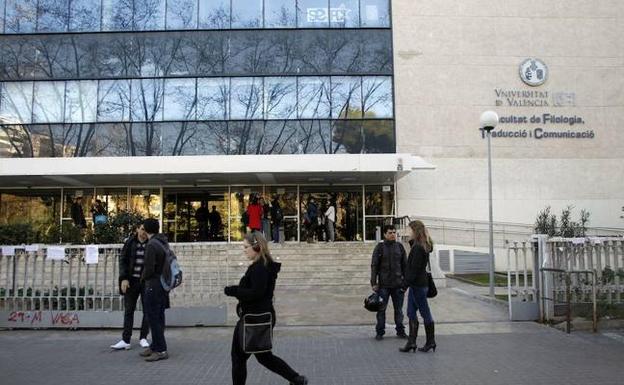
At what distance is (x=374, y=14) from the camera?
935 inches

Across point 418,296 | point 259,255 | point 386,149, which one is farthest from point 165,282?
point 386,149

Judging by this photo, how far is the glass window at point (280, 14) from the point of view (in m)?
23.3

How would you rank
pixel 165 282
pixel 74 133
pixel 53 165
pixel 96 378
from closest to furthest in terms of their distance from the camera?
pixel 96 378 < pixel 165 282 < pixel 53 165 < pixel 74 133

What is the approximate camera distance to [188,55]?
2305 cm

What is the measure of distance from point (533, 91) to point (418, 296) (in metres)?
18.8

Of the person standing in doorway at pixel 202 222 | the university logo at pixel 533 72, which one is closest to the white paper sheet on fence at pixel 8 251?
the person standing in doorway at pixel 202 222

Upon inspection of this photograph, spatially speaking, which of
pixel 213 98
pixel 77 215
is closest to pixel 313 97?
pixel 213 98

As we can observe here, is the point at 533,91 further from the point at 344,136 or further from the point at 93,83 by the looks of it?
the point at 93,83

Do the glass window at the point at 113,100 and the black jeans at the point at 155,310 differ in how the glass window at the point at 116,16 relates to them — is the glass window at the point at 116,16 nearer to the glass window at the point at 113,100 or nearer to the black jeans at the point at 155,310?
the glass window at the point at 113,100

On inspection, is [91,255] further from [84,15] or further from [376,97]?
[84,15]

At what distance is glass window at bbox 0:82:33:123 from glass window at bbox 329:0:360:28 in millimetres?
12578

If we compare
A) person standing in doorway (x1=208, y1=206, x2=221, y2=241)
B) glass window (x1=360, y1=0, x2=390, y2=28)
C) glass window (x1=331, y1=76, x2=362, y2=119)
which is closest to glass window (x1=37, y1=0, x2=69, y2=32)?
person standing in doorway (x1=208, y1=206, x2=221, y2=241)

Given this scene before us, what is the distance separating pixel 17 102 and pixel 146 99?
5243 mm

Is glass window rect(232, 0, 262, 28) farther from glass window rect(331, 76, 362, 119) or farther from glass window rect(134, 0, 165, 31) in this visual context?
glass window rect(331, 76, 362, 119)
